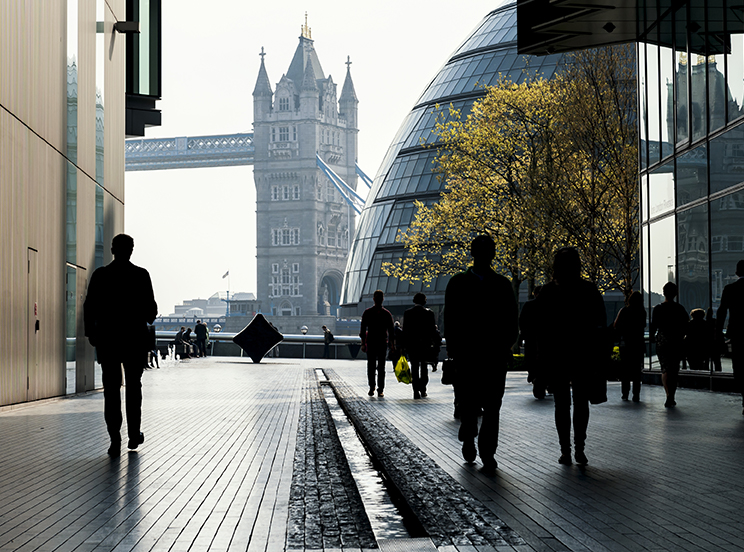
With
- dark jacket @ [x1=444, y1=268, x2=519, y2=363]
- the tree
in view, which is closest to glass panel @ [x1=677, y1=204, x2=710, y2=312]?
the tree

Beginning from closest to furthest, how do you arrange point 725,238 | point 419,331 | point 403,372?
point 419,331 < point 403,372 < point 725,238

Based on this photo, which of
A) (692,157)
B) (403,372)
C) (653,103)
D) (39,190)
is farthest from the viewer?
(653,103)

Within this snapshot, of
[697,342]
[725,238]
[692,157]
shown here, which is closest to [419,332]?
[697,342]

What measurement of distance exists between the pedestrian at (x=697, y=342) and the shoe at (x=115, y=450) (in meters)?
10.6

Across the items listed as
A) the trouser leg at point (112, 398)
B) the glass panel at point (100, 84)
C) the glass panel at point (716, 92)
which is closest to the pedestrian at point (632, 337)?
the glass panel at point (716, 92)

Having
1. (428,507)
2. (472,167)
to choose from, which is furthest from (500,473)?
(472,167)

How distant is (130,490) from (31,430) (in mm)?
4433

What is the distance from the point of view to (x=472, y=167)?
88.4 ft

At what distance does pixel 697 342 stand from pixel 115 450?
455 inches

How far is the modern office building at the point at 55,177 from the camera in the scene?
532 inches

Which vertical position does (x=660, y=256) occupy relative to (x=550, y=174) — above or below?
below

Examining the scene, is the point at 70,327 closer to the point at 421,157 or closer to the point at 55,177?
the point at 55,177

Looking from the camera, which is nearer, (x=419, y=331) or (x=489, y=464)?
(x=489, y=464)

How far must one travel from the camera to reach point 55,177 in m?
16.0
